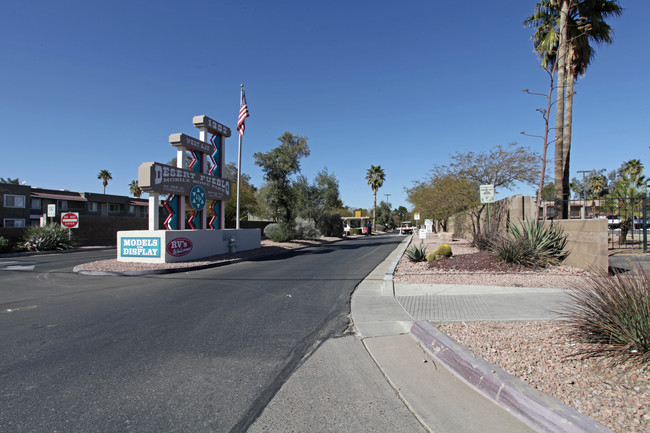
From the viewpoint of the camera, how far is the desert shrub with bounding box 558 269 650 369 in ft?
11.8

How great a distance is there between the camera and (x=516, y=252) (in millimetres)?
11211

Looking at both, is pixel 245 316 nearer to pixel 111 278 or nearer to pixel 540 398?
pixel 540 398

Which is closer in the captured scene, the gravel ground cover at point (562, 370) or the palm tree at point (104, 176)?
the gravel ground cover at point (562, 370)

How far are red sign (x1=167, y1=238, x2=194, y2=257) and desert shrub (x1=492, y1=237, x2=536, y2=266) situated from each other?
11.7 meters

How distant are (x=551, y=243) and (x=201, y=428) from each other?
11.5m

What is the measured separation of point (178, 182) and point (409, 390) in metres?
14.5

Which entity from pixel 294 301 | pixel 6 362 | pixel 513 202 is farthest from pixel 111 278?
pixel 513 202

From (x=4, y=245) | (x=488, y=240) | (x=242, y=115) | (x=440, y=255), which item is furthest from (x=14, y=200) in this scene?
(x=488, y=240)

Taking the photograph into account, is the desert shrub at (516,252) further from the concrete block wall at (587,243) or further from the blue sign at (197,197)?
the blue sign at (197,197)

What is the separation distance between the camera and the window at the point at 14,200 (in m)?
36.4

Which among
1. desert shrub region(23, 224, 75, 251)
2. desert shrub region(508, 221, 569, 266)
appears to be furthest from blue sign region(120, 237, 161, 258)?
desert shrub region(508, 221, 569, 266)

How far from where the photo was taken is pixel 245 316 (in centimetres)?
673

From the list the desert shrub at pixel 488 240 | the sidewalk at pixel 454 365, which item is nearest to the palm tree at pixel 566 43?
the desert shrub at pixel 488 240

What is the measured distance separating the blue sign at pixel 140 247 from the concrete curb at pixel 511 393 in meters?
12.5
